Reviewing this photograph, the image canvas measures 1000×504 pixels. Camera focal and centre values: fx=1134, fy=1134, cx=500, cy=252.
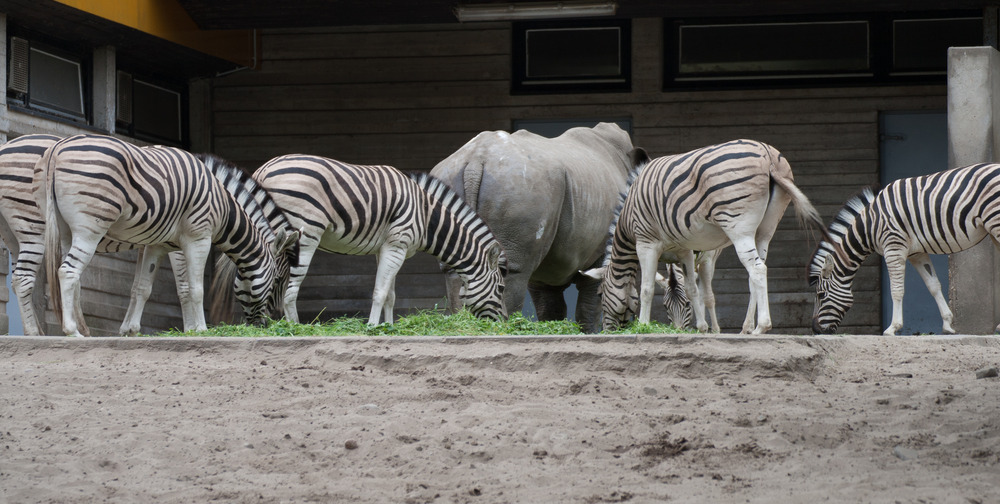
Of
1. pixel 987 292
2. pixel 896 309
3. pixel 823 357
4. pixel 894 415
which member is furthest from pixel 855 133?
pixel 894 415

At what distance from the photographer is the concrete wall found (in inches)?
386

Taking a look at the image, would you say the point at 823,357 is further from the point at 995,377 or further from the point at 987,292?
the point at 987,292

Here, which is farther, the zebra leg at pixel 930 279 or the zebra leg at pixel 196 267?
the zebra leg at pixel 930 279

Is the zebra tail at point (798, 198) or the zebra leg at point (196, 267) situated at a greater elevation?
the zebra tail at point (798, 198)

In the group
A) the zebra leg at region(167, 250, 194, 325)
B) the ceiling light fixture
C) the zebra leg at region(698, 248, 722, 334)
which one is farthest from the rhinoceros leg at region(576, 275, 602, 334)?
the zebra leg at region(167, 250, 194, 325)

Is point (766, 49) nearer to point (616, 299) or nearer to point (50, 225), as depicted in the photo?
point (616, 299)

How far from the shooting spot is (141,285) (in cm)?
943

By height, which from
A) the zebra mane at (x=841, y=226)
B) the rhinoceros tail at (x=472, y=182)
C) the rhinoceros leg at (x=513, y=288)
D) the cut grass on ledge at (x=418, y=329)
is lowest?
the cut grass on ledge at (x=418, y=329)

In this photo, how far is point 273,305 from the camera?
967 cm

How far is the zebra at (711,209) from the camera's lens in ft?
26.3

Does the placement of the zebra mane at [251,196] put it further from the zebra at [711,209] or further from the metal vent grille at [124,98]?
the metal vent grille at [124,98]

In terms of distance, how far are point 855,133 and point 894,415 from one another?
8.45m

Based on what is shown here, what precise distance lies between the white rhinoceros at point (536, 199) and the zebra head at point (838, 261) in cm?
224

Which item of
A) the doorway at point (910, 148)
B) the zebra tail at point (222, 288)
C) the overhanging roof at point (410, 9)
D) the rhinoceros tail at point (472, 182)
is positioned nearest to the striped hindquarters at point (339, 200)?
the rhinoceros tail at point (472, 182)
